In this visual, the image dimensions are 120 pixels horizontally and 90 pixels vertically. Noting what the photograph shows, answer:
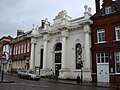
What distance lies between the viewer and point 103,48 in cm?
2602

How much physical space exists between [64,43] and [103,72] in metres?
9.74

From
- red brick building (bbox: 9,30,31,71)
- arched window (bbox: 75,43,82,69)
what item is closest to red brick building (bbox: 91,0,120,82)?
arched window (bbox: 75,43,82,69)

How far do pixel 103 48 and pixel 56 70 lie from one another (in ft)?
39.6

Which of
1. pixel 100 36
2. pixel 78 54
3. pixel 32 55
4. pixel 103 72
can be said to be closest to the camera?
pixel 103 72

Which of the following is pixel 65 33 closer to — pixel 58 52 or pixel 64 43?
pixel 64 43

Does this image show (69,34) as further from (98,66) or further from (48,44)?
(98,66)

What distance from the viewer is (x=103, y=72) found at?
84.2 feet

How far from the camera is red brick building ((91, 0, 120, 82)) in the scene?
24.7 meters

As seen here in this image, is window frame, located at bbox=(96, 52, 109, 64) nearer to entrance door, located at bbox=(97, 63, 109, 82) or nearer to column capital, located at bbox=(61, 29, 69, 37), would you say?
entrance door, located at bbox=(97, 63, 109, 82)

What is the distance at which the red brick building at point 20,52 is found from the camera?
4288 centimetres

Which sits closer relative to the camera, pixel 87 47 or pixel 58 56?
pixel 87 47

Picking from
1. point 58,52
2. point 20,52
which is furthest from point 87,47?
point 20,52

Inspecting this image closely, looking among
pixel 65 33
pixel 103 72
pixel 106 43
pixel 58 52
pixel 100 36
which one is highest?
pixel 65 33

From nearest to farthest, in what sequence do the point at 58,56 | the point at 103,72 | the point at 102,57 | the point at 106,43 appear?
the point at 103,72
the point at 106,43
the point at 102,57
the point at 58,56
